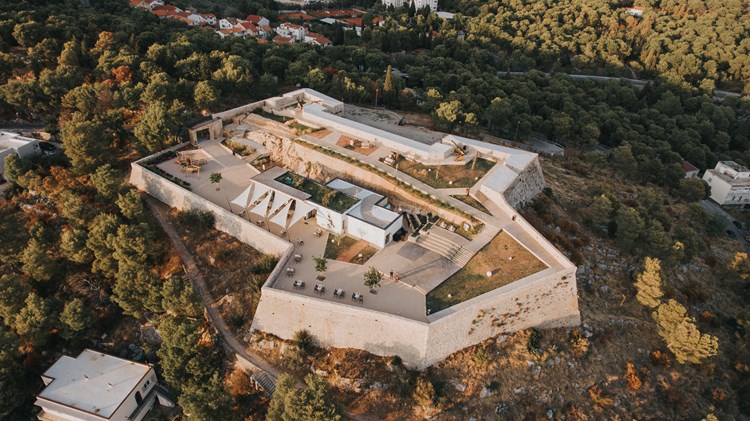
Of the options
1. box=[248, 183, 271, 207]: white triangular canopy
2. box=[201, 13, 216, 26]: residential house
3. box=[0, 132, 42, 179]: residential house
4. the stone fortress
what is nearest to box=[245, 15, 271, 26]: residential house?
box=[201, 13, 216, 26]: residential house

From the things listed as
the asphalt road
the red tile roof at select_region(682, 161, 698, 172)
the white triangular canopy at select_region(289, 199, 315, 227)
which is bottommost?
the asphalt road

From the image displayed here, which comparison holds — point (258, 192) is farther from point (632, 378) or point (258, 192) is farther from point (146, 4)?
point (146, 4)

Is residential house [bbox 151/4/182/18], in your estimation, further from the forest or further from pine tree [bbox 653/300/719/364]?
pine tree [bbox 653/300/719/364]

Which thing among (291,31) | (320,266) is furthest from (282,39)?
(320,266)

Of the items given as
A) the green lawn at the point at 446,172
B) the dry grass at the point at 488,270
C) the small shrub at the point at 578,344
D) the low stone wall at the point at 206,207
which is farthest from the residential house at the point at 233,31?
the small shrub at the point at 578,344

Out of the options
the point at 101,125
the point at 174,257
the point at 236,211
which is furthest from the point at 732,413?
the point at 101,125

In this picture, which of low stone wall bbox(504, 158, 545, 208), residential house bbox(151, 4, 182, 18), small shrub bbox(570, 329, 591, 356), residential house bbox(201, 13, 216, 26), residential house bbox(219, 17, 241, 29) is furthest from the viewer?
residential house bbox(201, 13, 216, 26)

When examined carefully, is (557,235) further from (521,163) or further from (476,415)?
(476,415)
